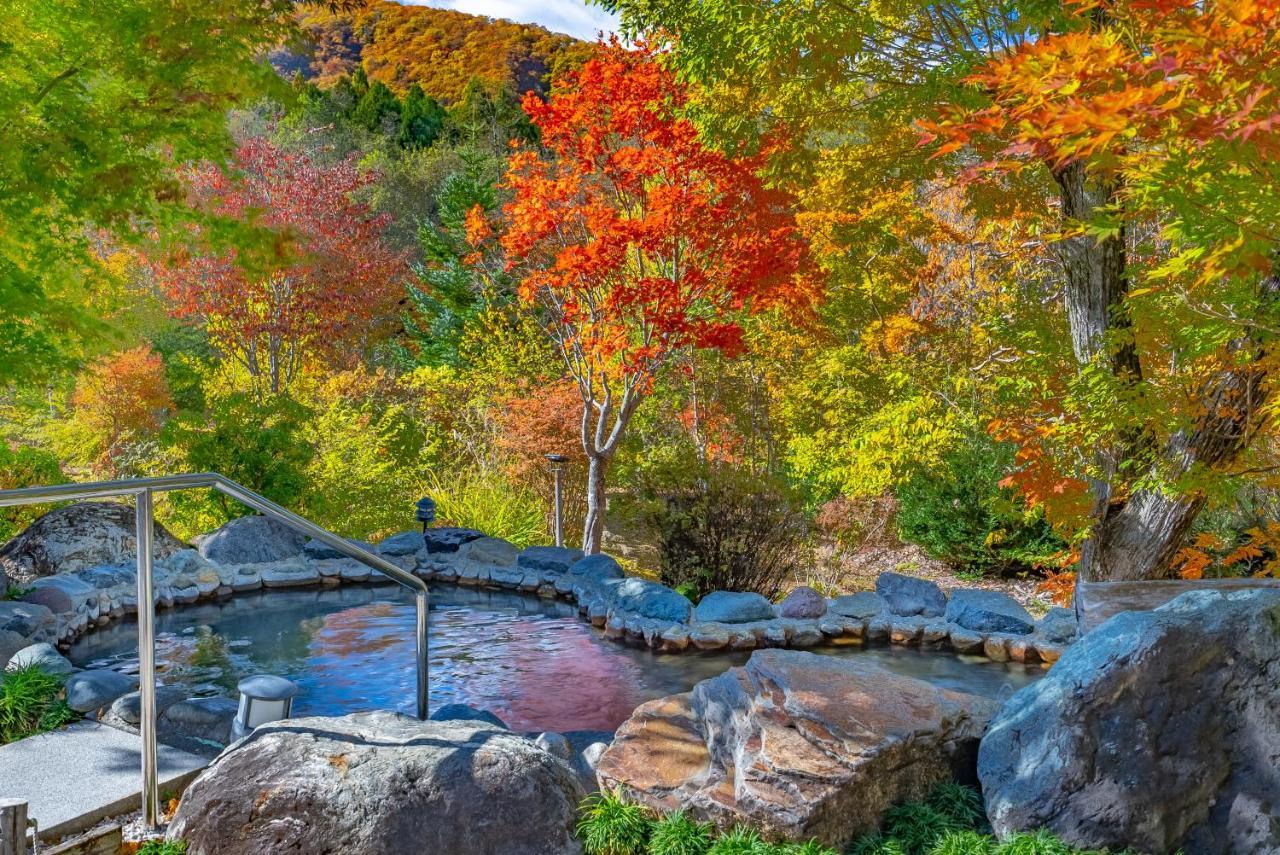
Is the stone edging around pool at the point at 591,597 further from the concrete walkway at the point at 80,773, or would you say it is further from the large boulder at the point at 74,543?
the concrete walkway at the point at 80,773

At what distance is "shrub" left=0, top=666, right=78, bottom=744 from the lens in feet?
11.4

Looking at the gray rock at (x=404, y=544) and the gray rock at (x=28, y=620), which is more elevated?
the gray rock at (x=404, y=544)

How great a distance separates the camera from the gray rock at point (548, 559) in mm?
7754

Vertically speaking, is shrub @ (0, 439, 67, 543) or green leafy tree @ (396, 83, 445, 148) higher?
green leafy tree @ (396, 83, 445, 148)

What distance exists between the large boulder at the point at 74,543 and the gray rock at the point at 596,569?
127 inches

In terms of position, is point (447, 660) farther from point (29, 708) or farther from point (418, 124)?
point (418, 124)

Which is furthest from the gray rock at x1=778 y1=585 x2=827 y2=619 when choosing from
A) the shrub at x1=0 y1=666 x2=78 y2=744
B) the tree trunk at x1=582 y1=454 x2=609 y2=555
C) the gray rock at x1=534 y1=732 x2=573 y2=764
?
the shrub at x1=0 y1=666 x2=78 y2=744

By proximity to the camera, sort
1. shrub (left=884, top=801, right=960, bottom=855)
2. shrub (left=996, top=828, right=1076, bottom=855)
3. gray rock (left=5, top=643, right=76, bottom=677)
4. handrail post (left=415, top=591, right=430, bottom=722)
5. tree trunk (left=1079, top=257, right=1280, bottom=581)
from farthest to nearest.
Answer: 1. tree trunk (left=1079, top=257, right=1280, bottom=581)
2. gray rock (left=5, top=643, right=76, bottom=677)
3. handrail post (left=415, top=591, right=430, bottom=722)
4. shrub (left=884, top=801, right=960, bottom=855)
5. shrub (left=996, top=828, right=1076, bottom=855)

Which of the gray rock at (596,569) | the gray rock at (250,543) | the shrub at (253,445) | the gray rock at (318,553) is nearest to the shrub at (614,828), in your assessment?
the gray rock at (596,569)

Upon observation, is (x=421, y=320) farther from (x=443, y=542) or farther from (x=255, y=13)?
(x=255, y=13)

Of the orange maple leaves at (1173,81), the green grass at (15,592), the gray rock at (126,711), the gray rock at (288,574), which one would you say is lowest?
the gray rock at (288,574)

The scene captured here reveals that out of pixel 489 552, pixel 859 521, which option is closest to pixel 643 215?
pixel 489 552

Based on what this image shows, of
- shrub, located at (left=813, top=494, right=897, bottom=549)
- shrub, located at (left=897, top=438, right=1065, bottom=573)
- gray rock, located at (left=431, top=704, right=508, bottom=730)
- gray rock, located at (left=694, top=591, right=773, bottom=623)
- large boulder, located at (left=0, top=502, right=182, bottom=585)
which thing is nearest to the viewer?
gray rock, located at (left=431, top=704, right=508, bottom=730)

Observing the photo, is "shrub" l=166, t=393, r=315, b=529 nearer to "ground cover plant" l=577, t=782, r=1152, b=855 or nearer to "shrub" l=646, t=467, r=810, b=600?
"shrub" l=646, t=467, r=810, b=600
